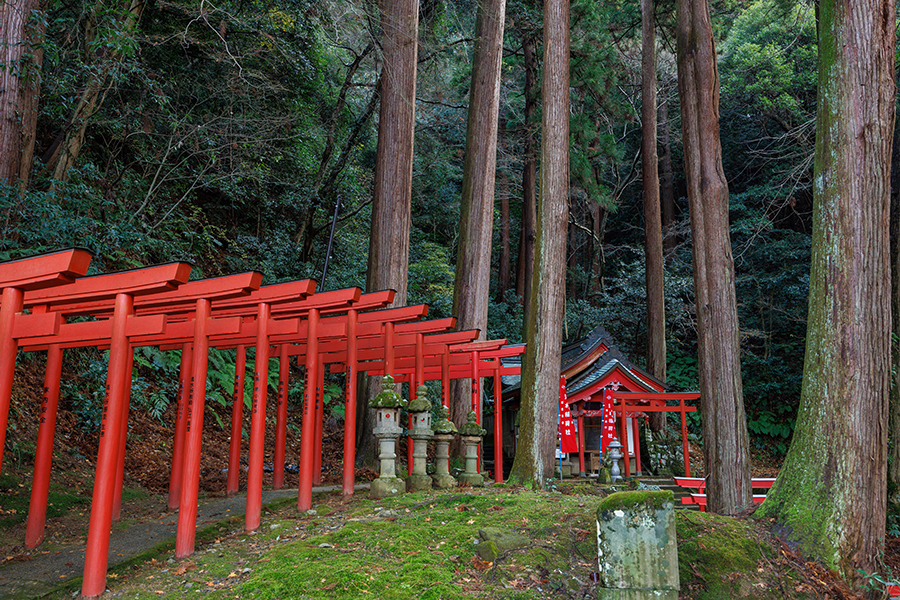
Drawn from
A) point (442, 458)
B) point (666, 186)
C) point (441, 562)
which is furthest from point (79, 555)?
point (666, 186)

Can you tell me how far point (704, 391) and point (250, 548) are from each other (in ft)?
19.7

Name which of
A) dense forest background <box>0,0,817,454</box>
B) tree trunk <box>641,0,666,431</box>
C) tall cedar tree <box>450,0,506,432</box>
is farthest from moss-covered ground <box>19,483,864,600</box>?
tree trunk <box>641,0,666,431</box>

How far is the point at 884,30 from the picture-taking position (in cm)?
551

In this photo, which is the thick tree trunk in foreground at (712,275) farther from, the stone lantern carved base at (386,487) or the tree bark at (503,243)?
the tree bark at (503,243)

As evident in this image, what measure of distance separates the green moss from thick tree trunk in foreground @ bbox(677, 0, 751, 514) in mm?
4474

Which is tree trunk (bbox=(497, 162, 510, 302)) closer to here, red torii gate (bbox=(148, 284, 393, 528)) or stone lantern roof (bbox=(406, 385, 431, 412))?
stone lantern roof (bbox=(406, 385, 431, 412))

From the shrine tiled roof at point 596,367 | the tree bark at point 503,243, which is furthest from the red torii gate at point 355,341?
the tree bark at point 503,243

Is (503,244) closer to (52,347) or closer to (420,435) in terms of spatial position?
(420,435)

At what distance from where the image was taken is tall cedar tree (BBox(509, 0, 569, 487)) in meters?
7.75

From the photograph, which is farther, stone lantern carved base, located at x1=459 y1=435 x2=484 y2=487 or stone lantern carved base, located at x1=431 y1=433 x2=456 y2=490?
stone lantern carved base, located at x1=459 y1=435 x2=484 y2=487

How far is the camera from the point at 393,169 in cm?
1030

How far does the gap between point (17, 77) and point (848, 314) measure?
35.5 ft

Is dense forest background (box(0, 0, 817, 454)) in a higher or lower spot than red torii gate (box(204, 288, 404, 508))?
higher

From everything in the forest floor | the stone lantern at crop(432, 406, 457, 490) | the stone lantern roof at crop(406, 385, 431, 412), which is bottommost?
the forest floor
